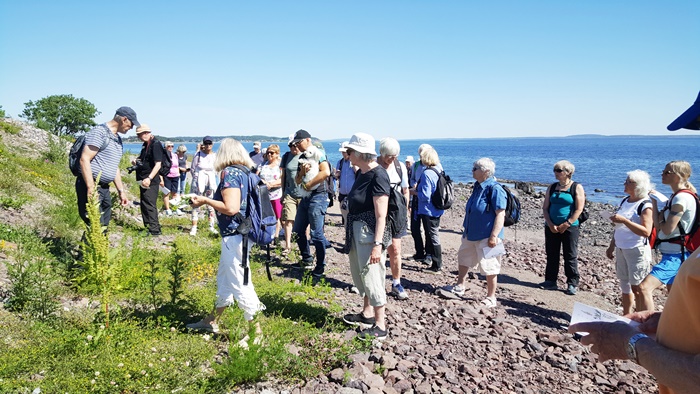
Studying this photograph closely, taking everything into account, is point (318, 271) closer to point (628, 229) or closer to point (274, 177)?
point (274, 177)

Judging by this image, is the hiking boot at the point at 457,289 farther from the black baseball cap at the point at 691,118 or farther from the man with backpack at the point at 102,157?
the black baseball cap at the point at 691,118

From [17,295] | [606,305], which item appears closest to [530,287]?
[606,305]

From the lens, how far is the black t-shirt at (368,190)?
4605mm

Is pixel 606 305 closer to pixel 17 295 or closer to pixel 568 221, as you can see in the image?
pixel 568 221

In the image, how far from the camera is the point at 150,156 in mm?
8727

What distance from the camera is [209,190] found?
10258mm

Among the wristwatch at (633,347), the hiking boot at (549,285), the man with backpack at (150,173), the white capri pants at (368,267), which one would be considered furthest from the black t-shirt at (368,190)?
the man with backpack at (150,173)

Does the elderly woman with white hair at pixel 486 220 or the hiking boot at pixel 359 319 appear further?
the elderly woman with white hair at pixel 486 220

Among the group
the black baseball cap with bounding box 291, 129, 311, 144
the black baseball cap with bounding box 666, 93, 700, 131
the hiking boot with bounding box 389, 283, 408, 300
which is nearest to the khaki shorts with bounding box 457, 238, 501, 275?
the hiking boot with bounding box 389, 283, 408, 300

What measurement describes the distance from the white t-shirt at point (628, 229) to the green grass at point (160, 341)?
12.7 feet

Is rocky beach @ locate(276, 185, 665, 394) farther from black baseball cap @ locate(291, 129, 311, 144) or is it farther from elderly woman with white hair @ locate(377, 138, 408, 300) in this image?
black baseball cap @ locate(291, 129, 311, 144)

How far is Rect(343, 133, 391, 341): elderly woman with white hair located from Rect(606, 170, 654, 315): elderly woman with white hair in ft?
10.8

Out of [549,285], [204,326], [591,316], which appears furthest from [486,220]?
[591,316]

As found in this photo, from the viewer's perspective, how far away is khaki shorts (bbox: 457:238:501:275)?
6.13 meters
